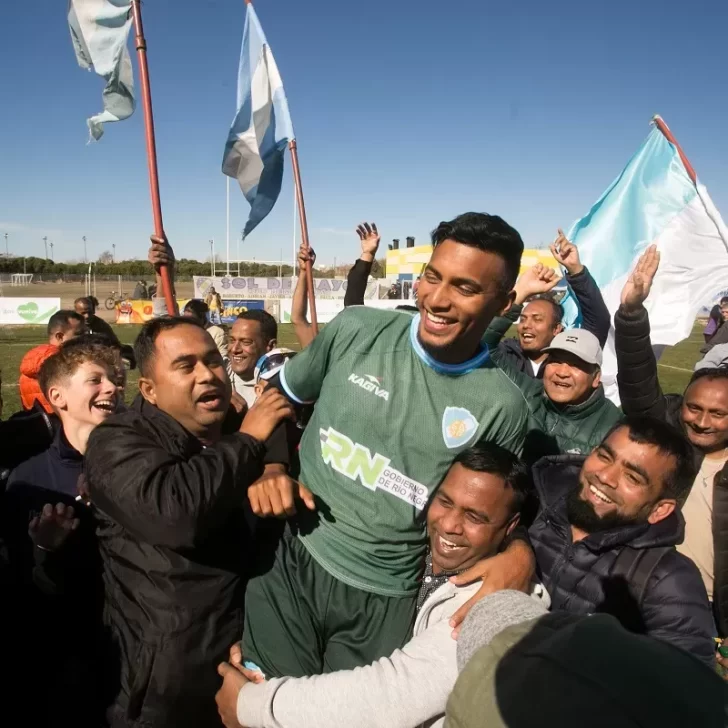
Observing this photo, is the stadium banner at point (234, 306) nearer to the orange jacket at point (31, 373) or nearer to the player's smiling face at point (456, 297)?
the orange jacket at point (31, 373)

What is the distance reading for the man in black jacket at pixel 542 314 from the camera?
150 inches

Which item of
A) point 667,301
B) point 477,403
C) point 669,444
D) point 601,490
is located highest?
point 667,301

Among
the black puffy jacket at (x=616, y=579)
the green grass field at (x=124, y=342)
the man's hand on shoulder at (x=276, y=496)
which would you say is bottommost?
the green grass field at (x=124, y=342)

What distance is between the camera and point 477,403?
2.00 m

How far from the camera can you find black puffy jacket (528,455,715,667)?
190 cm

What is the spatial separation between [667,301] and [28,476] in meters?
5.62

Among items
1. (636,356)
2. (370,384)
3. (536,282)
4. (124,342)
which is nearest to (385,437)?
(370,384)

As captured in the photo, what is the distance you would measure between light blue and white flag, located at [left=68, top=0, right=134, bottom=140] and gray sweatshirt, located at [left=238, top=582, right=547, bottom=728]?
12.8 feet

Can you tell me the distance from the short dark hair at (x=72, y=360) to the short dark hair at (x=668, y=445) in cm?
A: 264

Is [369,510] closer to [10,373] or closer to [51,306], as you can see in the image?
[10,373]

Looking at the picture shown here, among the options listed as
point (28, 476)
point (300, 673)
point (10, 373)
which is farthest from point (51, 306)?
point (300, 673)

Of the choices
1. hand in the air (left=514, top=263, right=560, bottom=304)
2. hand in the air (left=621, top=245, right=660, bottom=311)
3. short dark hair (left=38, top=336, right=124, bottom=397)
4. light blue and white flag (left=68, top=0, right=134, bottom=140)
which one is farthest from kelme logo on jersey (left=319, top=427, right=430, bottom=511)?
light blue and white flag (left=68, top=0, right=134, bottom=140)

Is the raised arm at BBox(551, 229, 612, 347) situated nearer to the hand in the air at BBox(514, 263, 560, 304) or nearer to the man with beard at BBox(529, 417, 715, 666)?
the hand in the air at BBox(514, 263, 560, 304)

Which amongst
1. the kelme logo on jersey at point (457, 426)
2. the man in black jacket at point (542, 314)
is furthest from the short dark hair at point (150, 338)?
the man in black jacket at point (542, 314)
